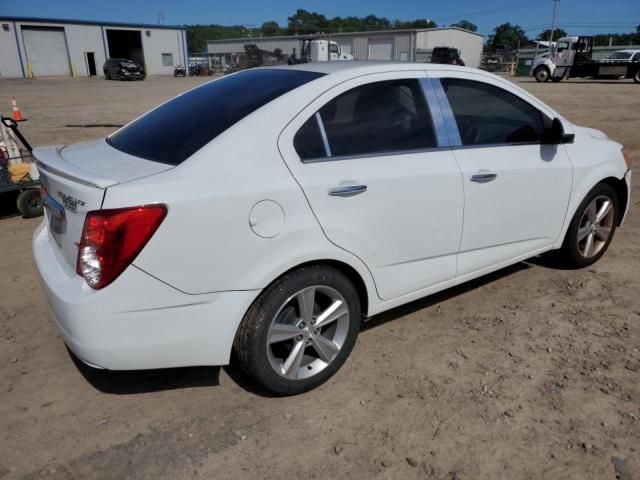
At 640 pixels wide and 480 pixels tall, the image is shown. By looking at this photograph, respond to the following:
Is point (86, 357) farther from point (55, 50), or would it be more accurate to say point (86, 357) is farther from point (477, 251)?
point (55, 50)

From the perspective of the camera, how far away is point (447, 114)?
10.8ft

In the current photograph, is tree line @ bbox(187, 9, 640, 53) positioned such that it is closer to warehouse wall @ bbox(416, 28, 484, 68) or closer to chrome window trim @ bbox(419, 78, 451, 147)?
warehouse wall @ bbox(416, 28, 484, 68)

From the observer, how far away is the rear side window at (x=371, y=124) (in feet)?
9.16

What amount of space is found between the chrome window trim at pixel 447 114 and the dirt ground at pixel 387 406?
4.23 feet

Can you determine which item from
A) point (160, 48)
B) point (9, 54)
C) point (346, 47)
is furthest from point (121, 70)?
point (346, 47)

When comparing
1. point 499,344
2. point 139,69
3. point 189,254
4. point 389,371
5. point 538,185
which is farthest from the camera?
point 139,69

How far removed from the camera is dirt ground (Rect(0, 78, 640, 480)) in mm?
2484

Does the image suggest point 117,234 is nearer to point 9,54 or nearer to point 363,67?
point 363,67

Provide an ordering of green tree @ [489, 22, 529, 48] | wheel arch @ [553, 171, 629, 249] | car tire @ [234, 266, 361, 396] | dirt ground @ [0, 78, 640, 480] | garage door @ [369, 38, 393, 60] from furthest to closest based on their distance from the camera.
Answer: green tree @ [489, 22, 529, 48], garage door @ [369, 38, 393, 60], wheel arch @ [553, 171, 629, 249], car tire @ [234, 266, 361, 396], dirt ground @ [0, 78, 640, 480]

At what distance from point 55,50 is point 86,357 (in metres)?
56.8

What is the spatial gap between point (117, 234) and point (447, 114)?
6.90 feet

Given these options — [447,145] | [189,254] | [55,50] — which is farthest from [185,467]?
[55,50]

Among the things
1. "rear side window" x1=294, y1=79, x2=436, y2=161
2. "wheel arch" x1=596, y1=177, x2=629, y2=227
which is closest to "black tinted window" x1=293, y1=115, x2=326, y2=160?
"rear side window" x1=294, y1=79, x2=436, y2=161

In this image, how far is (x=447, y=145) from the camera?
10.7 feet
